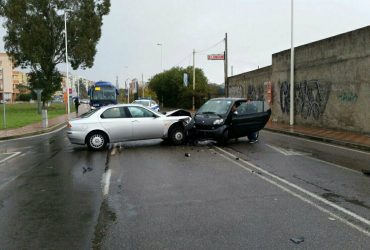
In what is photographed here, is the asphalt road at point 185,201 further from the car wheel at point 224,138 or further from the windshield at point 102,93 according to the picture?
the windshield at point 102,93

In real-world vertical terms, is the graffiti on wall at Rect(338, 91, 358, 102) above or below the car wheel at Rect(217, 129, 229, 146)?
above

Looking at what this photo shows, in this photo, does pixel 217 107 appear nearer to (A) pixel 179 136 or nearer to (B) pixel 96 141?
(A) pixel 179 136

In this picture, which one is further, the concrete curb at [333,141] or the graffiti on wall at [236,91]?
the graffiti on wall at [236,91]

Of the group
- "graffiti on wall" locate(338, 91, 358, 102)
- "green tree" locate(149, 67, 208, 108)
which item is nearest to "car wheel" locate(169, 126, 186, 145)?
"graffiti on wall" locate(338, 91, 358, 102)

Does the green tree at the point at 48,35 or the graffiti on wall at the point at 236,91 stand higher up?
the green tree at the point at 48,35

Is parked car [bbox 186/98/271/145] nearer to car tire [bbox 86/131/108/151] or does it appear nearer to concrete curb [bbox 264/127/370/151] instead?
concrete curb [bbox 264/127/370/151]

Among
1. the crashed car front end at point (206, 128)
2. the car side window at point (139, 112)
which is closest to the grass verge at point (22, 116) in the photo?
the car side window at point (139, 112)

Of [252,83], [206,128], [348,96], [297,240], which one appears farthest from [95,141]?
[252,83]

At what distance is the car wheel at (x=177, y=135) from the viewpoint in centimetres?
1532

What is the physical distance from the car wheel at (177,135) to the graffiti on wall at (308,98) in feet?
29.8

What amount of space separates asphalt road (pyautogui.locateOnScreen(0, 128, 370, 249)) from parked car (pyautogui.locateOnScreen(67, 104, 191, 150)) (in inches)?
60.3

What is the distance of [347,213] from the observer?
634cm

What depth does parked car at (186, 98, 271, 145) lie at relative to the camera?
1509 centimetres

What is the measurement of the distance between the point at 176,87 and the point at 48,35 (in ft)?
60.1
